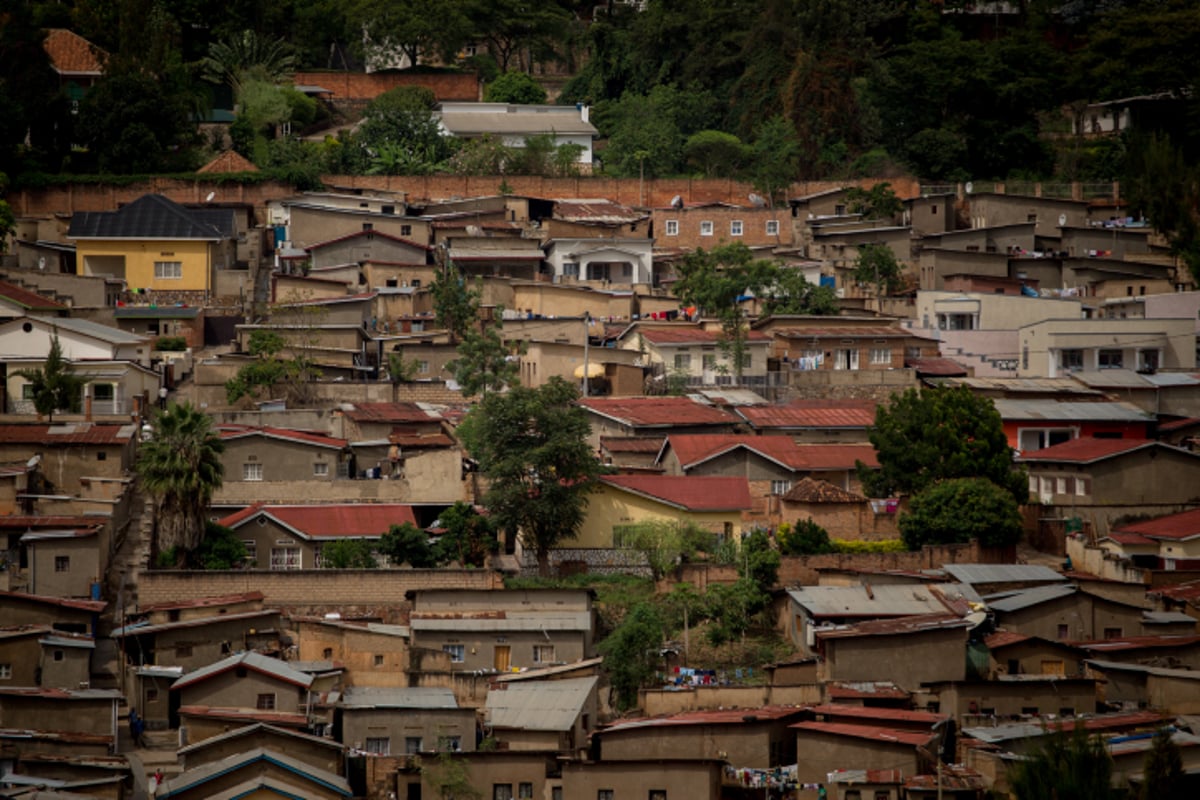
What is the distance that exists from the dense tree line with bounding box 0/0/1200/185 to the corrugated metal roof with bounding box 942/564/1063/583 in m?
26.6

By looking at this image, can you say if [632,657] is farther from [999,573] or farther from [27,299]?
[27,299]

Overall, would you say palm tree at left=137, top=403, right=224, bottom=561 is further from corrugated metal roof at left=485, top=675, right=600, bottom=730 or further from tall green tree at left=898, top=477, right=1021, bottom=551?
tall green tree at left=898, top=477, right=1021, bottom=551

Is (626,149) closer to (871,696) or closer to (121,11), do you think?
(121,11)

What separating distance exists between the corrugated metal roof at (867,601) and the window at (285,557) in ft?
31.6

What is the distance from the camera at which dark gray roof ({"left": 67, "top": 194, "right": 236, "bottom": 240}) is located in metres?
59.7

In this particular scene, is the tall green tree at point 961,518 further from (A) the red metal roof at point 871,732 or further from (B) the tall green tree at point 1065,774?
(B) the tall green tree at point 1065,774

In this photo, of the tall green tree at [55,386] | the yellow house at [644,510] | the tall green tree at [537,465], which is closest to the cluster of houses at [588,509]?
the yellow house at [644,510]

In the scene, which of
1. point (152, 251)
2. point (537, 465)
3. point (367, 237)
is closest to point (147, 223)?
point (152, 251)

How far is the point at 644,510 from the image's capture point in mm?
44781

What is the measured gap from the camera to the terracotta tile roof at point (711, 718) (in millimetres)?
35656

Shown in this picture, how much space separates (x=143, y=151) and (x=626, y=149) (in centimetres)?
1597

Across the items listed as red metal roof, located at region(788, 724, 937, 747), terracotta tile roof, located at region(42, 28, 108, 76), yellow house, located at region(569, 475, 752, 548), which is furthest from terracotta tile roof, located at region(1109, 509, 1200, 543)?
terracotta tile roof, located at region(42, 28, 108, 76)

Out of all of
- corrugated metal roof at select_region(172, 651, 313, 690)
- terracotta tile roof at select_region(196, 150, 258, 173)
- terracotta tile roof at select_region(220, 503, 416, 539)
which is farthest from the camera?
terracotta tile roof at select_region(196, 150, 258, 173)

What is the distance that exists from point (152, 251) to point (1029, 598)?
2834cm
